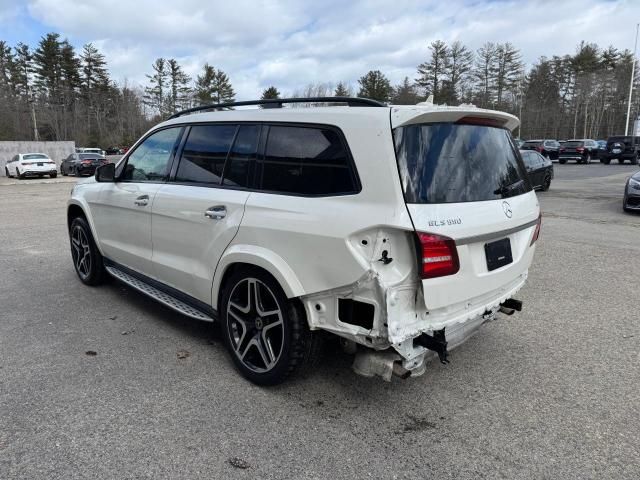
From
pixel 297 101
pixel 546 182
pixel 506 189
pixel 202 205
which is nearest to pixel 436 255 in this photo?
pixel 506 189

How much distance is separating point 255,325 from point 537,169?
15719 millimetres

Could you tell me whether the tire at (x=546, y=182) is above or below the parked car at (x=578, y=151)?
below

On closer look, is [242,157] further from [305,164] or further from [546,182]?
[546,182]

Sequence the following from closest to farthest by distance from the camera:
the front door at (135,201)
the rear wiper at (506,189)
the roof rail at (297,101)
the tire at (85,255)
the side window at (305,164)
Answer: the side window at (305,164) < the roof rail at (297,101) < the rear wiper at (506,189) < the front door at (135,201) < the tire at (85,255)

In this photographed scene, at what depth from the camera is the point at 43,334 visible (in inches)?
162

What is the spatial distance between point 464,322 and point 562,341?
1657 mm

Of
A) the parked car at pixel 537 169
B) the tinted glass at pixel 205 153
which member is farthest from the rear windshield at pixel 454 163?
the parked car at pixel 537 169

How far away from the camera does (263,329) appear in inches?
124

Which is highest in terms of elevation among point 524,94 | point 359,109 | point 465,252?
point 524,94

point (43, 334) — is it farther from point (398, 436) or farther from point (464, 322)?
point (464, 322)

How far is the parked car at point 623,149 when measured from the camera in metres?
34.2

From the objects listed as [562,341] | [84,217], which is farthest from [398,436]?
[84,217]

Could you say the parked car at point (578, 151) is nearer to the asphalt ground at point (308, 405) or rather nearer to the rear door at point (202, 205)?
the asphalt ground at point (308, 405)

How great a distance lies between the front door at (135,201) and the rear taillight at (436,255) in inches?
98.7
